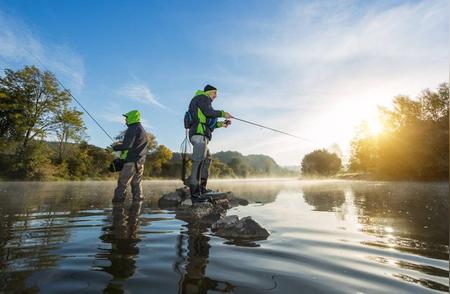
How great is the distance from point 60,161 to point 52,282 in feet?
184

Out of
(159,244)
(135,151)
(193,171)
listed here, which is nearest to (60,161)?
(135,151)

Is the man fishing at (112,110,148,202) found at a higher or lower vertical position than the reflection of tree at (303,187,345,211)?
higher

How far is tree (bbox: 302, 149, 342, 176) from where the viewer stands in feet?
307

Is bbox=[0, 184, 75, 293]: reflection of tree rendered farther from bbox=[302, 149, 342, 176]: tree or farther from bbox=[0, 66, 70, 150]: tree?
bbox=[302, 149, 342, 176]: tree

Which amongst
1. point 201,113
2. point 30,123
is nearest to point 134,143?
point 201,113

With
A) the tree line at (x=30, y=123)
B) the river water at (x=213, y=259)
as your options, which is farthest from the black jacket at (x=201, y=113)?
the tree line at (x=30, y=123)

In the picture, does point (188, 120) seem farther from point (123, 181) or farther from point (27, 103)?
point (27, 103)

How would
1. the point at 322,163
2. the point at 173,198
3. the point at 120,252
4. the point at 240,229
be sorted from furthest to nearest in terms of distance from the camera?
the point at 322,163, the point at 173,198, the point at 240,229, the point at 120,252

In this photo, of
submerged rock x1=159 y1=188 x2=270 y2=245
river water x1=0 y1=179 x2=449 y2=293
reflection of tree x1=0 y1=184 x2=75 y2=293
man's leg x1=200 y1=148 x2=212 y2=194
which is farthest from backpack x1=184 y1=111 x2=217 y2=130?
reflection of tree x1=0 y1=184 x2=75 y2=293

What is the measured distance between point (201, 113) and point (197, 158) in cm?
138

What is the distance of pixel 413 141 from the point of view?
3988 cm

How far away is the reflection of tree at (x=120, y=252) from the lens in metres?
2.91

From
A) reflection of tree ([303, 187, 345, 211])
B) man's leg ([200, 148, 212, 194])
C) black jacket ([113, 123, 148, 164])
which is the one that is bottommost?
reflection of tree ([303, 187, 345, 211])

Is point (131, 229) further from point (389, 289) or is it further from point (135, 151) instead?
point (135, 151)
